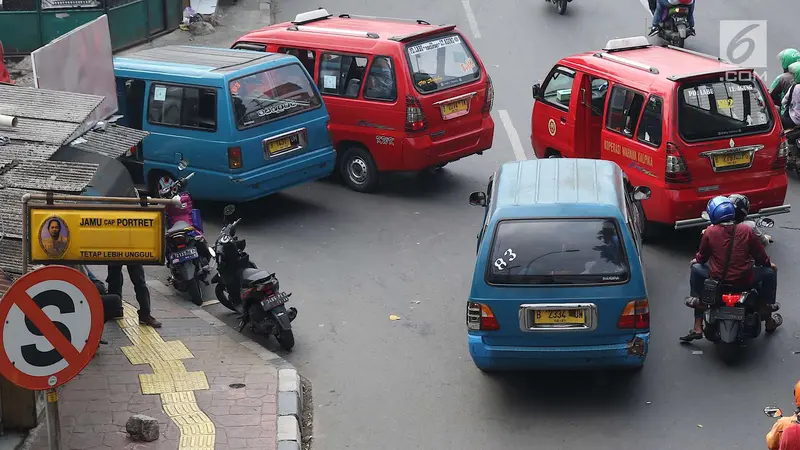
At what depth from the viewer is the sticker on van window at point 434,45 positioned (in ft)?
45.4

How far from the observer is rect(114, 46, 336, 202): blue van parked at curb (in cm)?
1291

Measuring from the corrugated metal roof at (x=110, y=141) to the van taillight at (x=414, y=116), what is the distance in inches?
177

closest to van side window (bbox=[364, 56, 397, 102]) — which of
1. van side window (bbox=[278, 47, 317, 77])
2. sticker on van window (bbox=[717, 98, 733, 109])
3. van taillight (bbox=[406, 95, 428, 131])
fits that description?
van taillight (bbox=[406, 95, 428, 131])

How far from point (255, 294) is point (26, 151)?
2710 millimetres

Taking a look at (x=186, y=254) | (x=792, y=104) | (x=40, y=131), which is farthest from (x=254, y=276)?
(x=792, y=104)

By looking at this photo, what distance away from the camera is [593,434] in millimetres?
8578

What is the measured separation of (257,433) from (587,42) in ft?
46.6

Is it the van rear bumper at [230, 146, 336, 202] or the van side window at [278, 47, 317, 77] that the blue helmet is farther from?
the van side window at [278, 47, 317, 77]

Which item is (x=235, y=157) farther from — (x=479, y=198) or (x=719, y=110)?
(x=719, y=110)

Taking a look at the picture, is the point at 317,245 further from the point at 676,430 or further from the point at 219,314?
→ the point at 676,430

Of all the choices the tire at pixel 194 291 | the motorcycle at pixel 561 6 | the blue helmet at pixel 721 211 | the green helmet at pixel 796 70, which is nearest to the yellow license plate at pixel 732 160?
the blue helmet at pixel 721 211

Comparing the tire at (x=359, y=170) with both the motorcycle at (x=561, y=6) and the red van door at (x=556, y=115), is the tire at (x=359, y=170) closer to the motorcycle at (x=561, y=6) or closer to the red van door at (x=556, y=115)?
the red van door at (x=556, y=115)

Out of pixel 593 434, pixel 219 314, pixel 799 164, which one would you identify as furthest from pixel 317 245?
pixel 799 164

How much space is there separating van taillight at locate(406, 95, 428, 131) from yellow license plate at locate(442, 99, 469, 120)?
1.00ft
